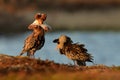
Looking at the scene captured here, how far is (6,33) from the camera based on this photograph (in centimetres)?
4859

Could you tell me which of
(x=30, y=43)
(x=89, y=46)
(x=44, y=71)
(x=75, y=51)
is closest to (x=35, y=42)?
(x=30, y=43)

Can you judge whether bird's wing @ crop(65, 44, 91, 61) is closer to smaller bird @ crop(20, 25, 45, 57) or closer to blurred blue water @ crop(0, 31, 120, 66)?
Answer: smaller bird @ crop(20, 25, 45, 57)

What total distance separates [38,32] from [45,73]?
4.06 m

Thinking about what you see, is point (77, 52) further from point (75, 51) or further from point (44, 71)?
point (44, 71)

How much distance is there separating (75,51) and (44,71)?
169 inches

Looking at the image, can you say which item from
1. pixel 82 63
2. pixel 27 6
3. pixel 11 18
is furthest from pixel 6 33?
pixel 82 63

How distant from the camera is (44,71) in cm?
1858

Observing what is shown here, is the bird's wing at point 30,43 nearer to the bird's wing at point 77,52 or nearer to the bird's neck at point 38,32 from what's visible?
the bird's neck at point 38,32

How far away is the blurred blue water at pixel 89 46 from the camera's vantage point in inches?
1309

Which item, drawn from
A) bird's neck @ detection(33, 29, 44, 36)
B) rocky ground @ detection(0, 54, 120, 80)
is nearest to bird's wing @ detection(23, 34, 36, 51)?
bird's neck @ detection(33, 29, 44, 36)

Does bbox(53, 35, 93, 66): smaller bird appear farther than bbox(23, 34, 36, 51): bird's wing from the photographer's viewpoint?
Yes

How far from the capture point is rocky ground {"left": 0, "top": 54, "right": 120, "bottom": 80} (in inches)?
685

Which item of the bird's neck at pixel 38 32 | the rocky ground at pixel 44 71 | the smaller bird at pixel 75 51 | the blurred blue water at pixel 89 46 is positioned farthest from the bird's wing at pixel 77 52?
the blurred blue water at pixel 89 46

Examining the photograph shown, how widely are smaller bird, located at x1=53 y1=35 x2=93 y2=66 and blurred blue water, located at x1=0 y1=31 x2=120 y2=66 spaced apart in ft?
25.0
